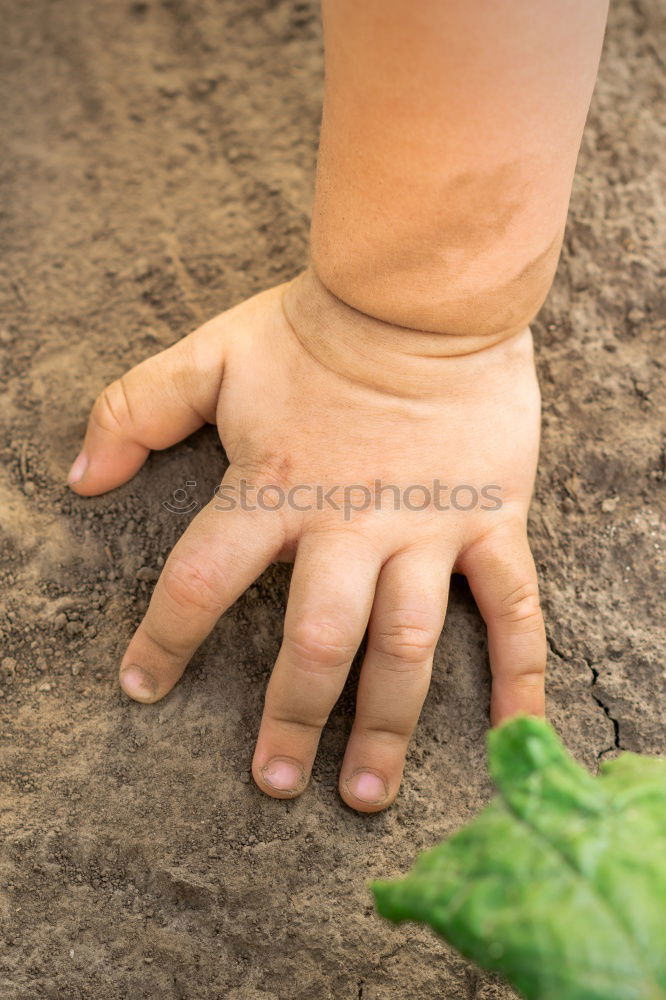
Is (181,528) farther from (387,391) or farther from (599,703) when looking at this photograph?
(599,703)

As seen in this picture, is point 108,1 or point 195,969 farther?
point 108,1

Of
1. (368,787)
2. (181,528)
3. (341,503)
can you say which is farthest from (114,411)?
(368,787)

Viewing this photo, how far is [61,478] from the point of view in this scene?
1047mm

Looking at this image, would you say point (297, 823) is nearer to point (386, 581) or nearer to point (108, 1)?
point (386, 581)

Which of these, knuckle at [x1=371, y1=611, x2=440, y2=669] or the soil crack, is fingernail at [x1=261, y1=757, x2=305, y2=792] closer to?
knuckle at [x1=371, y1=611, x2=440, y2=669]

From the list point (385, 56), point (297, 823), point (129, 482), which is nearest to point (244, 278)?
point (129, 482)

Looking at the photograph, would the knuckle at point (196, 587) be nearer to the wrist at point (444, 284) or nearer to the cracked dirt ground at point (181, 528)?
the cracked dirt ground at point (181, 528)

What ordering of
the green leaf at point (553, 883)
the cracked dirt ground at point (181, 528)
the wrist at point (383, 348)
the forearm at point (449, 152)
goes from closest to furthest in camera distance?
the green leaf at point (553, 883) → the forearm at point (449, 152) → the cracked dirt ground at point (181, 528) → the wrist at point (383, 348)

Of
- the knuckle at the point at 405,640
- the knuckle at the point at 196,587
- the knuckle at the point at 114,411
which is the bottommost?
the knuckle at the point at 405,640

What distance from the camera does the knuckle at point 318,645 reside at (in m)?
0.86

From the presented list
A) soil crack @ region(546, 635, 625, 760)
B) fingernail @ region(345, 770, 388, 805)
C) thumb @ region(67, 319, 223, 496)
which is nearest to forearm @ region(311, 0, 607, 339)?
thumb @ region(67, 319, 223, 496)

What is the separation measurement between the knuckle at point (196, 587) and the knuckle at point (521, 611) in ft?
1.02

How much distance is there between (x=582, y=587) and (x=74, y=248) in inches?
32.5

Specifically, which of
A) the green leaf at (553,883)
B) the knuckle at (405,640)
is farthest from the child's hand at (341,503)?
the green leaf at (553,883)
